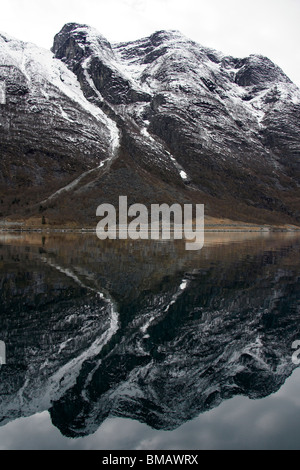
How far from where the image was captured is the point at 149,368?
15141 mm

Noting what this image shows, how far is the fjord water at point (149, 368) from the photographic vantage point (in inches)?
428

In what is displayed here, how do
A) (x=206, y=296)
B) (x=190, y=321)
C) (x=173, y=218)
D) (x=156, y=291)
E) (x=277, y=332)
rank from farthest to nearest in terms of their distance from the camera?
(x=173, y=218) → (x=156, y=291) → (x=206, y=296) → (x=190, y=321) → (x=277, y=332)

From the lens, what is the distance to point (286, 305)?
81.7ft

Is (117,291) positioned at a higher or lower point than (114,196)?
lower

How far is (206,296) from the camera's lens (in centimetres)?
2712

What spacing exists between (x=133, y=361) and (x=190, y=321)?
6.24m

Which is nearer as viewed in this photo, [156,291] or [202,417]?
[202,417]

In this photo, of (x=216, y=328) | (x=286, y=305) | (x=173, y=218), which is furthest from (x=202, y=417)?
(x=173, y=218)

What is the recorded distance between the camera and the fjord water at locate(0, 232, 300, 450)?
428 inches

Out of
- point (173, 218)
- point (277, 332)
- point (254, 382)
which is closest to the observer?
point (254, 382)

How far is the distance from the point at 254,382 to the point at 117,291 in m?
16.0

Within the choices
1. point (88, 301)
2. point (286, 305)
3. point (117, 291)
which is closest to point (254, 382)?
point (286, 305)
